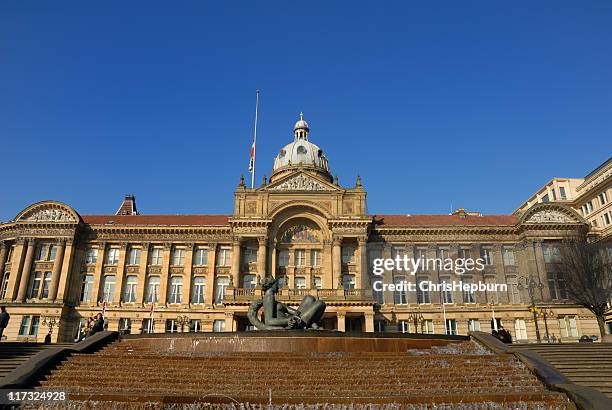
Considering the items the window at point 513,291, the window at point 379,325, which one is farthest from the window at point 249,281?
the window at point 513,291

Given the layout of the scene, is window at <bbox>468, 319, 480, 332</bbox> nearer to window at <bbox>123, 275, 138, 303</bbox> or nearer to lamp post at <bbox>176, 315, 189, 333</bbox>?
lamp post at <bbox>176, 315, 189, 333</bbox>

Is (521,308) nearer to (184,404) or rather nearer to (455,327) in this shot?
(455,327)

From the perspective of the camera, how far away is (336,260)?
168ft

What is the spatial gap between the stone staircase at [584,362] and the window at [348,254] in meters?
28.3

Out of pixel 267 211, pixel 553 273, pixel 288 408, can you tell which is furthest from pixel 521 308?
pixel 288 408

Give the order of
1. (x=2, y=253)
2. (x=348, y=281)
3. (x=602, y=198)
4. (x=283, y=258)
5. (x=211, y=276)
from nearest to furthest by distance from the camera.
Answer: (x=348, y=281), (x=283, y=258), (x=211, y=276), (x=2, y=253), (x=602, y=198)

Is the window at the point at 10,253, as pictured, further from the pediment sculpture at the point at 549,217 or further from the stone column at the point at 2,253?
the pediment sculpture at the point at 549,217

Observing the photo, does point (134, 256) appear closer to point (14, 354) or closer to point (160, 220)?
point (160, 220)

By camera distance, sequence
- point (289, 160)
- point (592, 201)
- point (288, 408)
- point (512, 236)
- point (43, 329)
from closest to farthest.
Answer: point (288, 408), point (43, 329), point (512, 236), point (592, 201), point (289, 160)

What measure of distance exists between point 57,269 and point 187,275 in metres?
14.0

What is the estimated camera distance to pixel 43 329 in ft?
166

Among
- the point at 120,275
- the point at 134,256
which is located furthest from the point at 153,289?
the point at 134,256

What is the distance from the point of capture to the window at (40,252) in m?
54.2

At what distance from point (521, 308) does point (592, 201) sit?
772 inches
